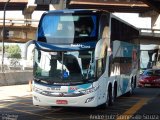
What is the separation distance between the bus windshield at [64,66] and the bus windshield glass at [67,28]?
1.63 feet

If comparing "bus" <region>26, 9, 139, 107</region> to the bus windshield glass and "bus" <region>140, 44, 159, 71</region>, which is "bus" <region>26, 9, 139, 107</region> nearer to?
the bus windshield glass

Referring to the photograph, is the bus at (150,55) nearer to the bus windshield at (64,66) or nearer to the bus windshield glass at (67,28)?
the bus windshield glass at (67,28)

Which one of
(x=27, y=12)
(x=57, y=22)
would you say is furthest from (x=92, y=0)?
(x=57, y=22)

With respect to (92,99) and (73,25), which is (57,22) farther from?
(92,99)

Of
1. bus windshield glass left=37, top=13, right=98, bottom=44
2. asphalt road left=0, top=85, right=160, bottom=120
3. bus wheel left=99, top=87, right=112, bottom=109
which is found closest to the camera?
asphalt road left=0, top=85, right=160, bottom=120

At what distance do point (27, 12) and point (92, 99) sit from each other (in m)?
53.7

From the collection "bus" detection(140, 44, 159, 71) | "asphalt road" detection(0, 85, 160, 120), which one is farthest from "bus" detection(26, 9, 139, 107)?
"bus" detection(140, 44, 159, 71)

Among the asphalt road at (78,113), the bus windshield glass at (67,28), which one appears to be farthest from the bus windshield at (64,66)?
the asphalt road at (78,113)

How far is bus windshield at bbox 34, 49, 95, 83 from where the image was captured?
1432cm

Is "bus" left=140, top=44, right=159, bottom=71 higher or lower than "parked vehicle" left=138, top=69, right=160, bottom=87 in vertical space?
lower

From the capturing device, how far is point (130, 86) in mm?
23188

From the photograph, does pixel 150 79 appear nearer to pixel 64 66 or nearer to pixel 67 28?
pixel 67 28

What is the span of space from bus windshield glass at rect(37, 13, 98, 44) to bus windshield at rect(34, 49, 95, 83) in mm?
495

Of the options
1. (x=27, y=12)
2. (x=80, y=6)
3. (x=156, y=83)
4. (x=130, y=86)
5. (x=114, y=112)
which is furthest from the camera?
(x=80, y=6)
